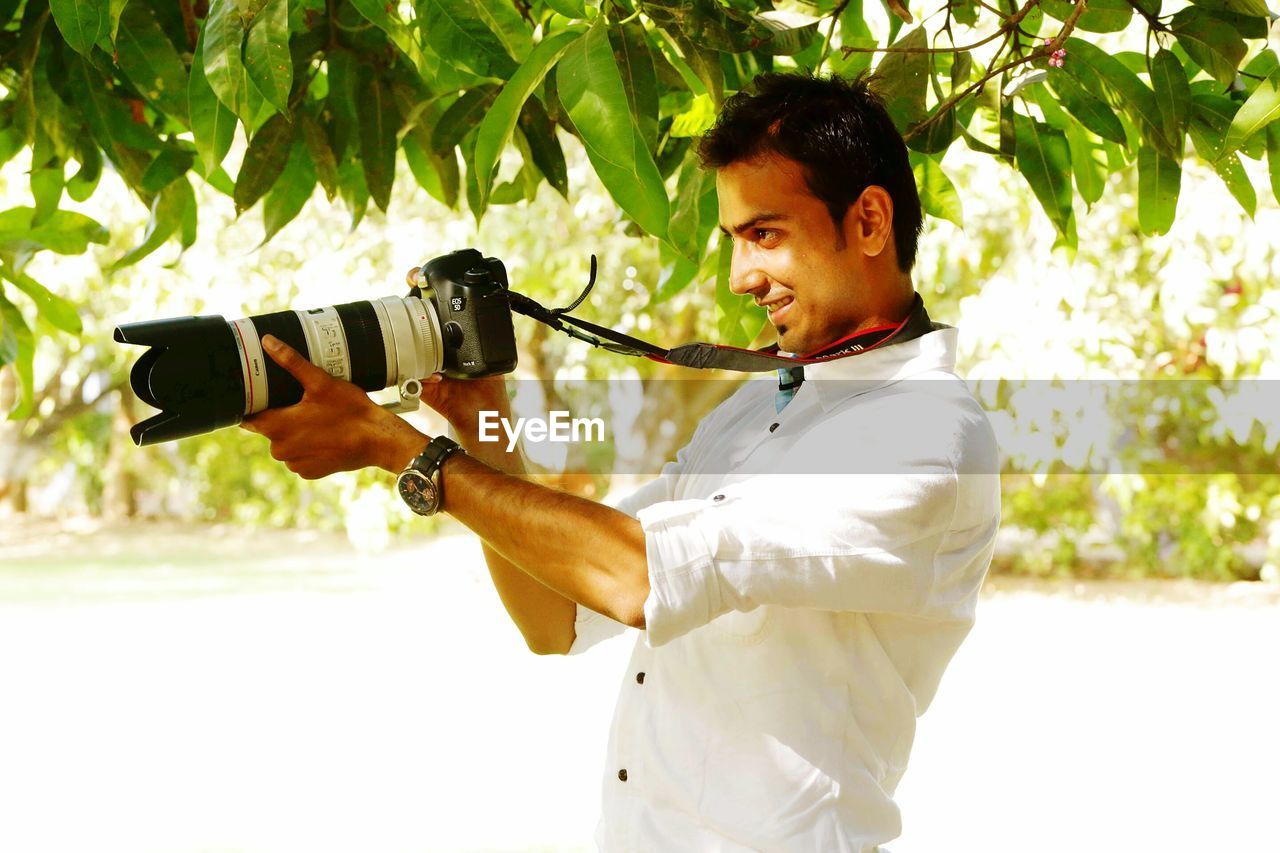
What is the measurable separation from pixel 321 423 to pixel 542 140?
536 millimetres

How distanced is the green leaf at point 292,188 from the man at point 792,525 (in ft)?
1.35

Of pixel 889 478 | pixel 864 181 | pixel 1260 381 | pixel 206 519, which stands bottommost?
pixel 206 519

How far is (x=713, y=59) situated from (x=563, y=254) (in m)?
6.13

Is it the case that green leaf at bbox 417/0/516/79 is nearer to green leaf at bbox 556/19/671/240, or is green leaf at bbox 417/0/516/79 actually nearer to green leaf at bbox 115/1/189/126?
green leaf at bbox 556/19/671/240

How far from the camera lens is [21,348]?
6.48 feet

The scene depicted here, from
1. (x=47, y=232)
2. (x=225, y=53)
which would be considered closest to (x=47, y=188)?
(x=47, y=232)

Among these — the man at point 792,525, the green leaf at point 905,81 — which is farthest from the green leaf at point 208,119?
the green leaf at point 905,81

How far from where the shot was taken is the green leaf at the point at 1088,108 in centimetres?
153

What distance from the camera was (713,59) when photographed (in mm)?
1273

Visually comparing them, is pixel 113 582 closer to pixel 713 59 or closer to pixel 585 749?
pixel 585 749

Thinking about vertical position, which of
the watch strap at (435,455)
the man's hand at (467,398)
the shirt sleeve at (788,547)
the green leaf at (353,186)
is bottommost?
the shirt sleeve at (788,547)

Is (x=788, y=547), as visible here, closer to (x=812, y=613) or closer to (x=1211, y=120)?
(x=812, y=613)

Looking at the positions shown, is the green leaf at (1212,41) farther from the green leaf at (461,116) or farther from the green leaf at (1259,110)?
the green leaf at (461,116)

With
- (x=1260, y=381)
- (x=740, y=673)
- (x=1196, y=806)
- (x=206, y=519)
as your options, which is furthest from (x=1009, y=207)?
(x=206, y=519)
